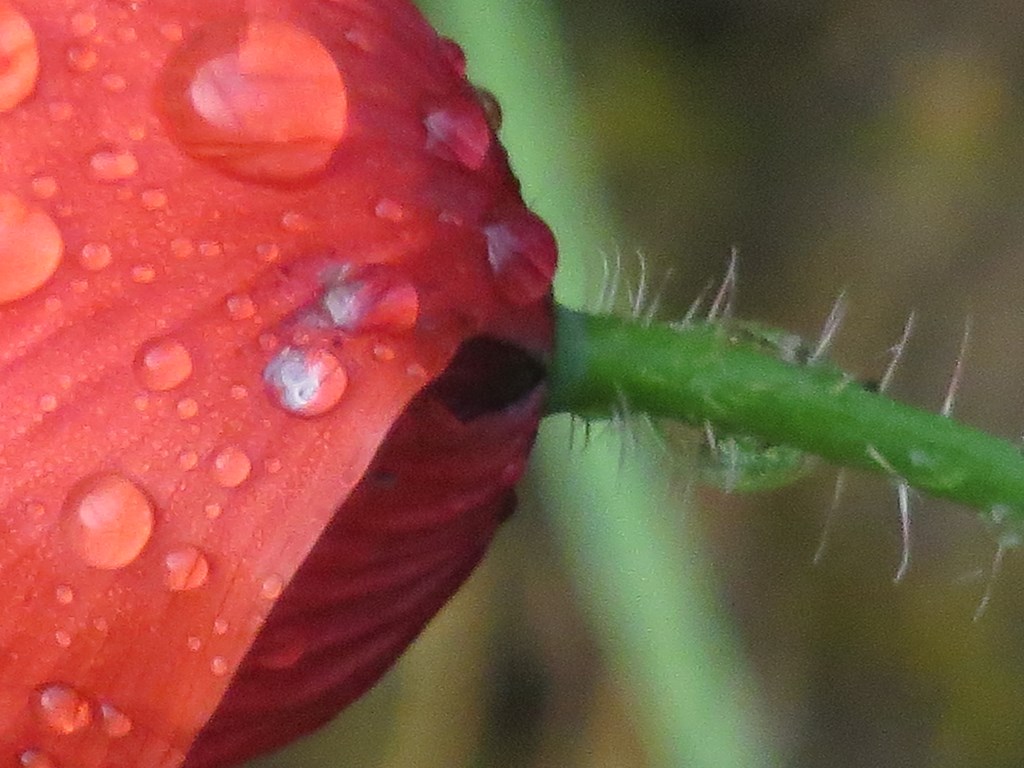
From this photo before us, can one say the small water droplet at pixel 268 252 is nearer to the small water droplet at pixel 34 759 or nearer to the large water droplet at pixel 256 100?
the large water droplet at pixel 256 100

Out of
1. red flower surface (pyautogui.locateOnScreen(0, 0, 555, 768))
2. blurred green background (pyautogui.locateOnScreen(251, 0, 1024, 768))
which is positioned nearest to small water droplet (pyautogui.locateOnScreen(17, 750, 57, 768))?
red flower surface (pyautogui.locateOnScreen(0, 0, 555, 768))

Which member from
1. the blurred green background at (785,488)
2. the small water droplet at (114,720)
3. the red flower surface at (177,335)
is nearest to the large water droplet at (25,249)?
the red flower surface at (177,335)

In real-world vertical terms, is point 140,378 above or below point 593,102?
above

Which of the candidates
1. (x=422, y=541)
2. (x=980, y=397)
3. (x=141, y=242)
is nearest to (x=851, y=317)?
(x=980, y=397)

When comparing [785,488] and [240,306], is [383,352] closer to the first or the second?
[240,306]

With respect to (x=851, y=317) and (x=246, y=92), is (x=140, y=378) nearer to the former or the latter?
(x=246, y=92)

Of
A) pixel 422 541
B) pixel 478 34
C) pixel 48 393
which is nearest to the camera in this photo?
pixel 48 393
